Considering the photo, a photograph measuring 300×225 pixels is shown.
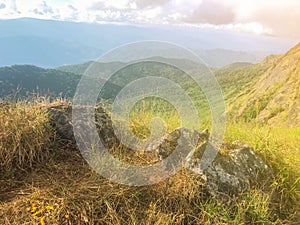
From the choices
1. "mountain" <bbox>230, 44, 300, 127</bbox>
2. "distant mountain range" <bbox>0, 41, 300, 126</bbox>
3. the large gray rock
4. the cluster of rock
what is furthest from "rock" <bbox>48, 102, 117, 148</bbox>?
"mountain" <bbox>230, 44, 300, 127</bbox>

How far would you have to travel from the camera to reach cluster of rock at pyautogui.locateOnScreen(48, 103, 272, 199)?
171 inches

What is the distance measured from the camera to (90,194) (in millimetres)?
4098

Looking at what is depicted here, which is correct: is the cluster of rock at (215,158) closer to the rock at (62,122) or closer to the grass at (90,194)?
the rock at (62,122)

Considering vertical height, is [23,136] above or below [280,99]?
above

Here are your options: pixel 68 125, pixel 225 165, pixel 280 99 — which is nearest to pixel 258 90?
pixel 280 99

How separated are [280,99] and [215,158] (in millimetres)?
29869

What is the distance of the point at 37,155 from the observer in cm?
482

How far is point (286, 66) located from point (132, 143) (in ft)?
134

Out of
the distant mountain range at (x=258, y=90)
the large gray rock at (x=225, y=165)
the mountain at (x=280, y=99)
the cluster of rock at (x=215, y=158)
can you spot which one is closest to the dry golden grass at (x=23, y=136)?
the cluster of rock at (x=215, y=158)

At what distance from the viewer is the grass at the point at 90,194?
12.7 feet

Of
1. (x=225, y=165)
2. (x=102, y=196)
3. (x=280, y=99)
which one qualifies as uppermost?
(x=225, y=165)

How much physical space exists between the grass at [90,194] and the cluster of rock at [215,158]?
0.13m

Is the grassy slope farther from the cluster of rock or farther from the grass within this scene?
the cluster of rock

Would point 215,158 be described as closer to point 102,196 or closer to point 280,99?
point 102,196
